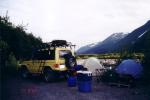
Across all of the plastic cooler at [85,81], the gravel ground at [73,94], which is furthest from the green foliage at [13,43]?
the plastic cooler at [85,81]

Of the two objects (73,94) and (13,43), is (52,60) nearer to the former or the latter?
(73,94)

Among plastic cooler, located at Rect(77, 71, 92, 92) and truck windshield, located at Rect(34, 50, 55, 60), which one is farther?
truck windshield, located at Rect(34, 50, 55, 60)

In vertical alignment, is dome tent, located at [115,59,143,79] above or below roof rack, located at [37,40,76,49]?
below

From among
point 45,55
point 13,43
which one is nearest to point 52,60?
point 45,55

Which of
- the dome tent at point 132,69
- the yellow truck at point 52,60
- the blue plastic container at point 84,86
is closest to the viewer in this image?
the blue plastic container at point 84,86

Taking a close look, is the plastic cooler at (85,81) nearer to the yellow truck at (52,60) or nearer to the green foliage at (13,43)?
the yellow truck at (52,60)

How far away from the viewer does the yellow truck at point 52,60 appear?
599 inches

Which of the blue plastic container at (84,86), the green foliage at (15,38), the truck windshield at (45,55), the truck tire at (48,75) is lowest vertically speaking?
the blue plastic container at (84,86)

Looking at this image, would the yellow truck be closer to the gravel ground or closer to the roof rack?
the roof rack

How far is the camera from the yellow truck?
15203 millimetres

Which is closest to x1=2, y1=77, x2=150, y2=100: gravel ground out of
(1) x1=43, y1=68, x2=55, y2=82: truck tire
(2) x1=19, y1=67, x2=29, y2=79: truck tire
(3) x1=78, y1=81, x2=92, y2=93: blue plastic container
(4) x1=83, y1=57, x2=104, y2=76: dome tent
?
(3) x1=78, y1=81, x2=92, y2=93: blue plastic container

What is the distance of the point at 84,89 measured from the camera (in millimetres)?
12391

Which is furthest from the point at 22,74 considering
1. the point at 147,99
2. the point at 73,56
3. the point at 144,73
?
the point at 147,99

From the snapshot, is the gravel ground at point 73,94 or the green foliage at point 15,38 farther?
the green foliage at point 15,38
